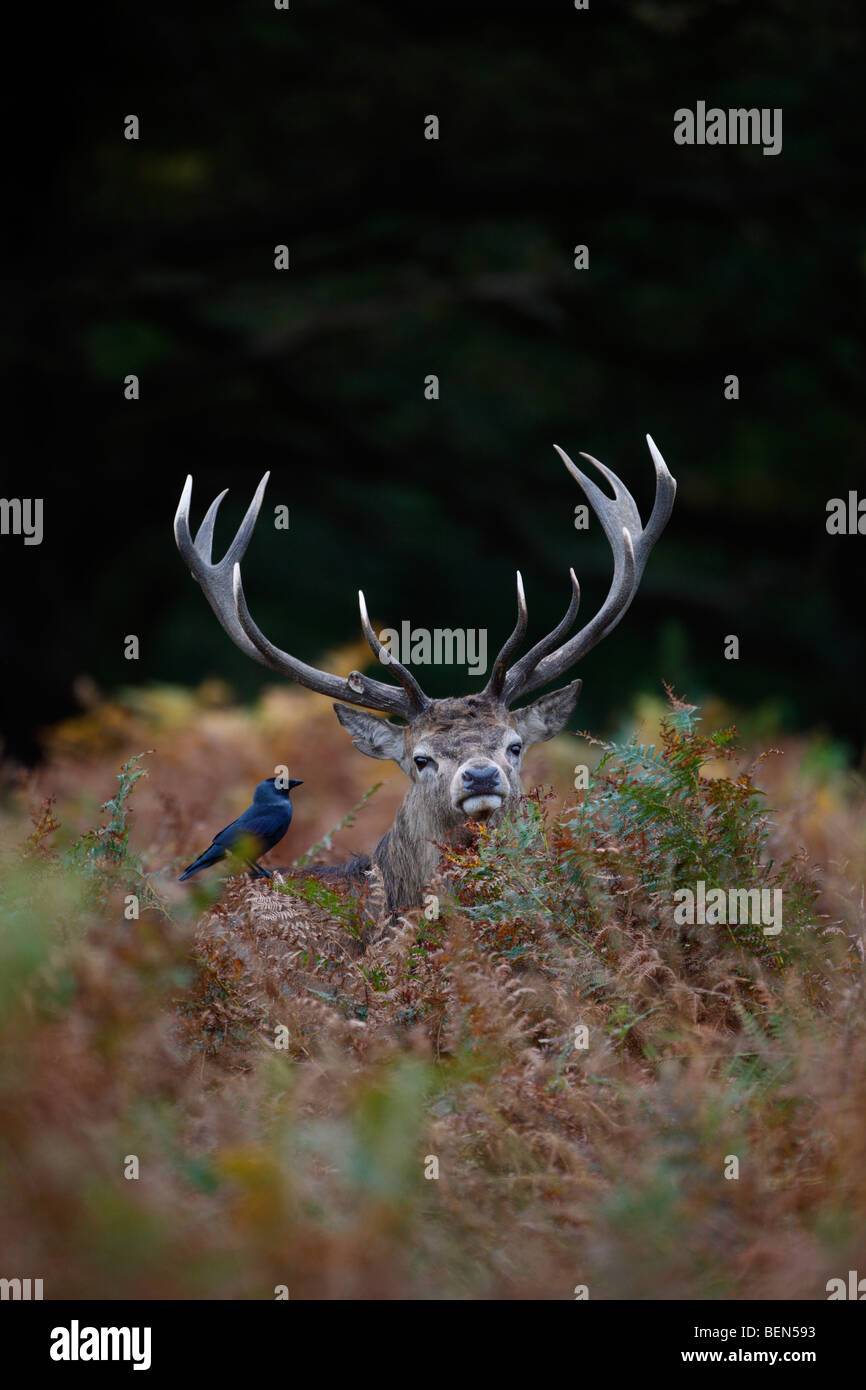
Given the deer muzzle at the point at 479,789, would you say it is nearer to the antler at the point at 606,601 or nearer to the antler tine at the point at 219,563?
the antler at the point at 606,601

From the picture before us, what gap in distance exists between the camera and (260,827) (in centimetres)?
604

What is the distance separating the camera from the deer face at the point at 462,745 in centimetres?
577

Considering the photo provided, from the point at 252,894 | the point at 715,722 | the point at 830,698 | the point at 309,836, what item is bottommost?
the point at 252,894

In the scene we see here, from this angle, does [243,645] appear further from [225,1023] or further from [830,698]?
[830,698]

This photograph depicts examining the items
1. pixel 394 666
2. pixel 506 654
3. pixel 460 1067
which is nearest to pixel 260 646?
pixel 394 666

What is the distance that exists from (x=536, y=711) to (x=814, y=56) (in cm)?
1111

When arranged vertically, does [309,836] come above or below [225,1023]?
above

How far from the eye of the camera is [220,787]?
9430 mm

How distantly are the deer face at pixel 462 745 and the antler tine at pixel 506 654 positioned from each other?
6cm

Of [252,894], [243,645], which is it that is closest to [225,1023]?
[252,894]

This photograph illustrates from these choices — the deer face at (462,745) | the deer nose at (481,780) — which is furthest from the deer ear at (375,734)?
the deer nose at (481,780)

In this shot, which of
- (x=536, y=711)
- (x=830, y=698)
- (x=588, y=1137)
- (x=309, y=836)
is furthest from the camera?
(x=830, y=698)

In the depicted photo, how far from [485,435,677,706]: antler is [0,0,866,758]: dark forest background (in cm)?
698

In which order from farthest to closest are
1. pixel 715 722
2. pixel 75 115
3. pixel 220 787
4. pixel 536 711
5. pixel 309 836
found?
1. pixel 75 115
2. pixel 715 722
3. pixel 220 787
4. pixel 309 836
5. pixel 536 711
